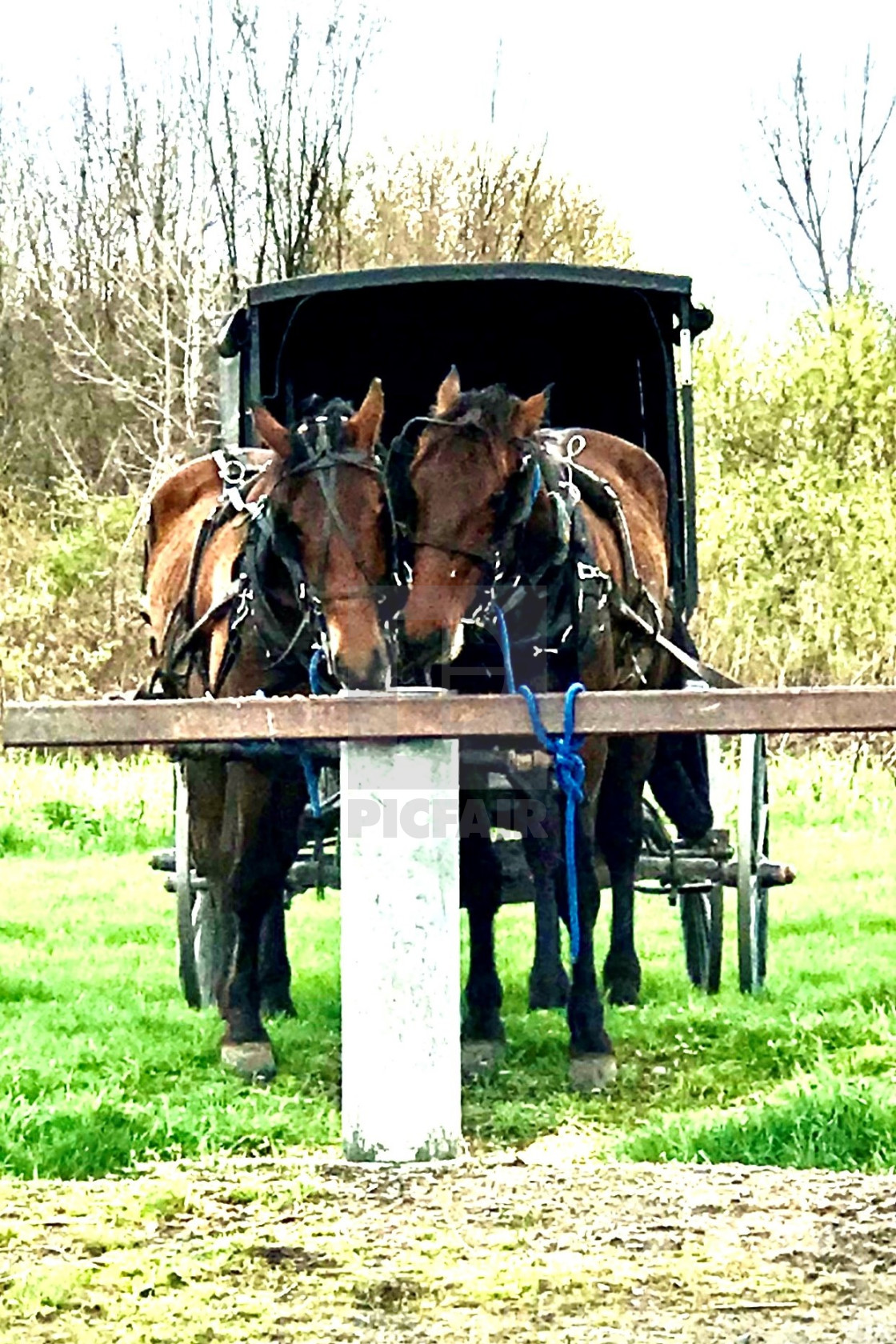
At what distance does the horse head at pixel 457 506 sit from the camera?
5.07 meters

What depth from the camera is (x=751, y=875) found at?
7137 millimetres

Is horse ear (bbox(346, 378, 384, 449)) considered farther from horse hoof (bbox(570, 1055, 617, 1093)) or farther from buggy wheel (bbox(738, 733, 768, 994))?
buggy wheel (bbox(738, 733, 768, 994))

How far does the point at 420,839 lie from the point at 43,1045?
2014 millimetres

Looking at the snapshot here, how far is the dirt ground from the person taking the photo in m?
3.21

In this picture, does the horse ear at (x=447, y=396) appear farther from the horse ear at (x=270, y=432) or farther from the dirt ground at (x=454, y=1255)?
the dirt ground at (x=454, y=1255)

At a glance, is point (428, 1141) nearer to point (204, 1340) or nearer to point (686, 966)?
point (204, 1340)

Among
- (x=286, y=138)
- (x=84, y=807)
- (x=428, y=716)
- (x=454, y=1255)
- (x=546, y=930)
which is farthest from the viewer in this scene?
(x=286, y=138)

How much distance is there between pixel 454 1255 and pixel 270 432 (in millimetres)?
2557

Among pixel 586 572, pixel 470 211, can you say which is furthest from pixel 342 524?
pixel 470 211

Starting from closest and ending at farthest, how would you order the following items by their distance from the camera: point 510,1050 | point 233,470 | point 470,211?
point 510,1050, point 233,470, point 470,211

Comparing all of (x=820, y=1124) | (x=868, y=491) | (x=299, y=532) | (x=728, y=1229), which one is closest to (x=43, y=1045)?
(x=299, y=532)

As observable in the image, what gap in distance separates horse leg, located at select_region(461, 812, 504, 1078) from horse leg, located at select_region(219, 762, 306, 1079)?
0.54 meters

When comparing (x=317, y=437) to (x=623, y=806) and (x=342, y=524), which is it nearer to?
(x=342, y=524)

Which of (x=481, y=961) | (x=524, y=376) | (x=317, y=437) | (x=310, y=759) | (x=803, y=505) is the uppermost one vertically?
(x=803, y=505)
